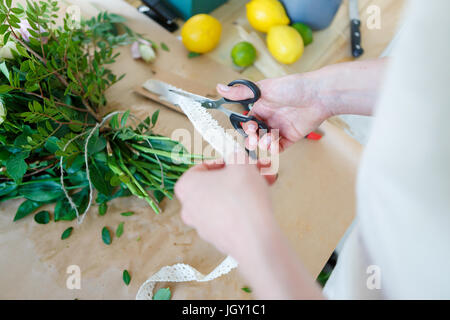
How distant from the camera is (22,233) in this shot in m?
0.55

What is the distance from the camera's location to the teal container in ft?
2.64

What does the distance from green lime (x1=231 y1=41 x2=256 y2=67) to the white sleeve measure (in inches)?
22.4

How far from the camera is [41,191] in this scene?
0.55m

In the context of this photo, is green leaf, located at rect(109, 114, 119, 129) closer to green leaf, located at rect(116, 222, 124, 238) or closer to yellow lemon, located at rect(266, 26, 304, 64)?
green leaf, located at rect(116, 222, 124, 238)

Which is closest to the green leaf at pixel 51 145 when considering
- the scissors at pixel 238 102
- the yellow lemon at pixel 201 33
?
the scissors at pixel 238 102

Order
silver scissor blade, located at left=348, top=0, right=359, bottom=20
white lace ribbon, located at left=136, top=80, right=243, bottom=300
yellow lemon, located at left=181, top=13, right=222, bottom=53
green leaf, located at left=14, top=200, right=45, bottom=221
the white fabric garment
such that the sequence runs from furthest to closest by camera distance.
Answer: silver scissor blade, located at left=348, top=0, right=359, bottom=20 → yellow lemon, located at left=181, top=13, right=222, bottom=53 → green leaf, located at left=14, top=200, right=45, bottom=221 → white lace ribbon, located at left=136, top=80, right=243, bottom=300 → the white fabric garment

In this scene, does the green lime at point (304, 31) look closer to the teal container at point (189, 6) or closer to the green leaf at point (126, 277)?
the teal container at point (189, 6)

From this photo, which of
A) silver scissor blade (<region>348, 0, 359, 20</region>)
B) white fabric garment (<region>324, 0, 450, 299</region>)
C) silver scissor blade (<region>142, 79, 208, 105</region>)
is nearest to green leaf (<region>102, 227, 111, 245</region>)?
silver scissor blade (<region>142, 79, 208, 105</region>)

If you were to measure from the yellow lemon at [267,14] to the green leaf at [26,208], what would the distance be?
64 cm

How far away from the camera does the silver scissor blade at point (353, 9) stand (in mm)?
879
